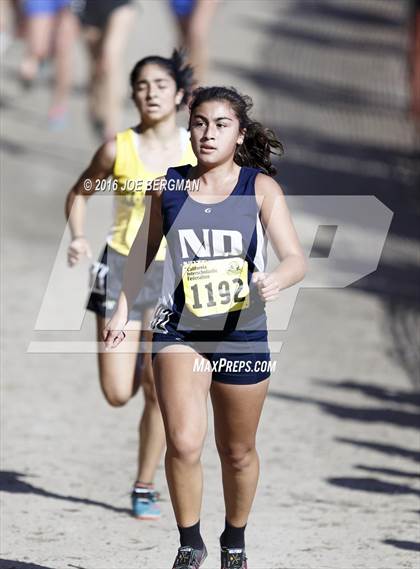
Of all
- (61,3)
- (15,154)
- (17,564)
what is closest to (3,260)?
(15,154)

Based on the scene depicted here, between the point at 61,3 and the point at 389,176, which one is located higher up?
the point at 61,3

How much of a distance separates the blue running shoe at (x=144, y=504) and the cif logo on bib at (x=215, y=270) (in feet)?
5.62

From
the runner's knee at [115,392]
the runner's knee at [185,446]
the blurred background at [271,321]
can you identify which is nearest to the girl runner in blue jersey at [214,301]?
the runner's knee at [185,446]

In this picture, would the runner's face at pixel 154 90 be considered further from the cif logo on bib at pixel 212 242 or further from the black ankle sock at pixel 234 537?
the black ankle sock at pixel 234 537

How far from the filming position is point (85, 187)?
6832mm

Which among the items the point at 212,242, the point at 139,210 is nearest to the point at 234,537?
the point at 212,242

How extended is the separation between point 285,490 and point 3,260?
5.23 metres

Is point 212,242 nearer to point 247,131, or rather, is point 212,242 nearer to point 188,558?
point 247,131

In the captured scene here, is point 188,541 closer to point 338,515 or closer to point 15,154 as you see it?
point 338,515

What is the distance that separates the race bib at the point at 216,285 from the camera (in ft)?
17.9

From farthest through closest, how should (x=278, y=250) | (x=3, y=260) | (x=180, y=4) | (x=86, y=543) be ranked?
(x=180, y=4)
(x=3, y=260)
(x=86, y=543)
(x=278, y=250)

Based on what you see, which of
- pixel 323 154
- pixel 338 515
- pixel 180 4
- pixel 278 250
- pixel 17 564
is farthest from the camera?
pixel 323 154

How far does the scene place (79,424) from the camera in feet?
27.6

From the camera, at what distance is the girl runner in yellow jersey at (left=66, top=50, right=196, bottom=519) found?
678 centimetres
